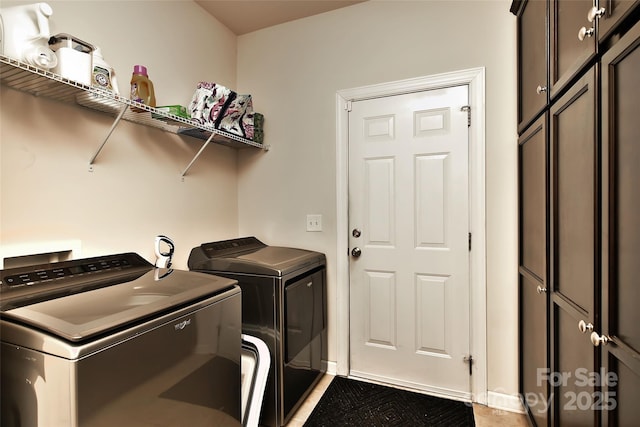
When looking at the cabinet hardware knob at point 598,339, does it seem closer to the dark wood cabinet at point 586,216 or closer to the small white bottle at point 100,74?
the dark wood cabinet at point 586,216

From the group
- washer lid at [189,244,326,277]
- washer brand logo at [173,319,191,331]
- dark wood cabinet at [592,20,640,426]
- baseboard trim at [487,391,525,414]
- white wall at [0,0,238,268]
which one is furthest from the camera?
baseboard trim at [487,391,525,414]

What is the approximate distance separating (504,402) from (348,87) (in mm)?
2232

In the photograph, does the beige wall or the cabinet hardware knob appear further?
the beige wall

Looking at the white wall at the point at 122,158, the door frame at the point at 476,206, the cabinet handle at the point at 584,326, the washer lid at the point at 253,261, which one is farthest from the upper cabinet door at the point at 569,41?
the white wall at the point at 122,158

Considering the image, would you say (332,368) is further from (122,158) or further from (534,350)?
(122,158)

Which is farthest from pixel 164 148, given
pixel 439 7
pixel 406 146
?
pixel 439 7

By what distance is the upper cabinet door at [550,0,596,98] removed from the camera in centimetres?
99

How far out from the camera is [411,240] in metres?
2.18

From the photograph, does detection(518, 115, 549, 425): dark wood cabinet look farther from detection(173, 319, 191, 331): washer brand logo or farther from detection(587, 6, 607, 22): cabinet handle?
detection(173, 319, 191, 331): washer brand logo

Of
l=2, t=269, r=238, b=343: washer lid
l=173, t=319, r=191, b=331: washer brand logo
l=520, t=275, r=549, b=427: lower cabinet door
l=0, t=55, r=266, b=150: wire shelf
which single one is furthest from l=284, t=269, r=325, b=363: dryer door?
l=520, t=275, r=549, b=427: lower cabinet door

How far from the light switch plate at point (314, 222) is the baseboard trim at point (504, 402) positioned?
58.7 inches

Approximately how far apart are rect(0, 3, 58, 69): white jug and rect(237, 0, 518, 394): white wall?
1489 millimetres

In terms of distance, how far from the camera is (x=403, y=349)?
7.27 feet

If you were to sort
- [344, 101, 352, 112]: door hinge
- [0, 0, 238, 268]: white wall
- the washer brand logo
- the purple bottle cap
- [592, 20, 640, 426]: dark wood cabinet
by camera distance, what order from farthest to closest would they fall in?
[344, 101, 352, 112]: door hinge < the purple bottle cap < [0, 0, 238, 268]: white wall < the washer brand logo < [592, 20, 640, 426]: dark wood cabinet
